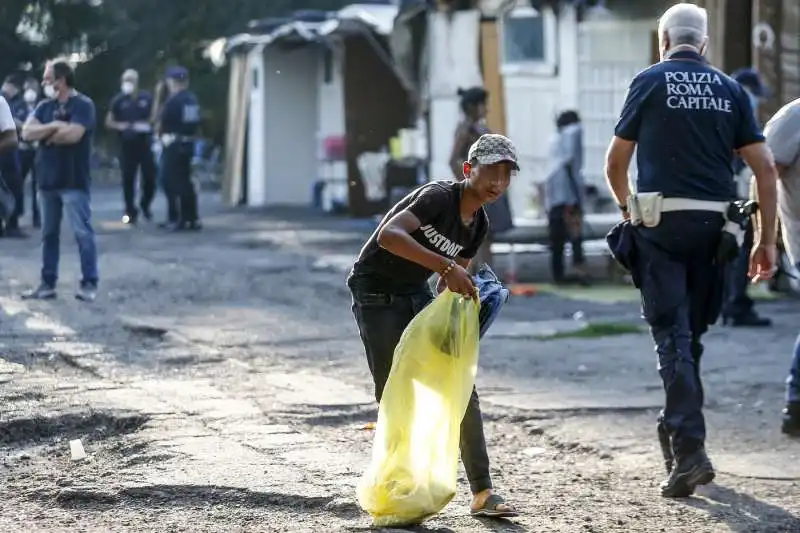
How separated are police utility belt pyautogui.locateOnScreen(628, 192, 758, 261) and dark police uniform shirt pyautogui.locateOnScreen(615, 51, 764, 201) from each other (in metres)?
0.03

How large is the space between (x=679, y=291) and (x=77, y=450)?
9.23 ft

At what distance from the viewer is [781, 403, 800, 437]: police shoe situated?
325 inches

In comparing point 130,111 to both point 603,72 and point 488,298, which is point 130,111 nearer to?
point 603,72

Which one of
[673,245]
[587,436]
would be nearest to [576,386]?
[587,436]

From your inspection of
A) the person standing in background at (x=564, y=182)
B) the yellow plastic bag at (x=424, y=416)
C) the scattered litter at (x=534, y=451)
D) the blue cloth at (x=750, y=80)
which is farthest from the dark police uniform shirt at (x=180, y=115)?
the yellow plastic bag at (x=424, y=416)

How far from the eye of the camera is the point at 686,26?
7207 millimetres

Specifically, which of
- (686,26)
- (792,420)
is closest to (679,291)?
(686,26)

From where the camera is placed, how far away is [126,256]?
18.3 m

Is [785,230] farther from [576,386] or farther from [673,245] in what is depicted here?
[576,386]

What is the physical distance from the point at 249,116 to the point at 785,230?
72.7ft

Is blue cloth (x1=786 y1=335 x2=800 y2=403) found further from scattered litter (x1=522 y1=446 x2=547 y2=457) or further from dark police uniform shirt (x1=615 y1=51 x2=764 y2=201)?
dark police uniform shirt (x1=615 y1=51 x2=764 y2=201)

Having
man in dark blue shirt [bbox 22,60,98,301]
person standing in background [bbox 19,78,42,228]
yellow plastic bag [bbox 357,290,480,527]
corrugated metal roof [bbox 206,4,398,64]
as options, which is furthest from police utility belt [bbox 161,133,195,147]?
yellow plastic bag [bbox 357,290,480,527]

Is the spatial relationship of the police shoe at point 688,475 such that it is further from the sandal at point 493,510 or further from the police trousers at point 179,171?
the police trousers at point 179,171

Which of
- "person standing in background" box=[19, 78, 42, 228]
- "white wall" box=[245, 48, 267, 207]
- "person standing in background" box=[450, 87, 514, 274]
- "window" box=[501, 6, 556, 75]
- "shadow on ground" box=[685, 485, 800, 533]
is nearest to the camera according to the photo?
"shadow on ground" box=[685, 485, 800, 533]
